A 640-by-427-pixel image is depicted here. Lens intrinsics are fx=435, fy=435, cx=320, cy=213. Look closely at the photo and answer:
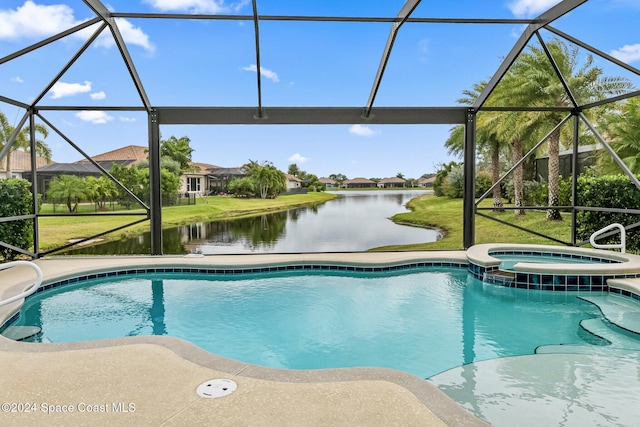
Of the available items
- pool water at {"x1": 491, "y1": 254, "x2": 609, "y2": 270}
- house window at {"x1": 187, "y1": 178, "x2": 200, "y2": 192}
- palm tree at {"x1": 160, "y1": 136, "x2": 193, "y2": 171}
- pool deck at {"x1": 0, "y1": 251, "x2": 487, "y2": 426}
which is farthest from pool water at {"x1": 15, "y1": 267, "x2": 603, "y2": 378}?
palm tree at {"x1": 160, "y1": 136, "x2": 193, "y2": 171}

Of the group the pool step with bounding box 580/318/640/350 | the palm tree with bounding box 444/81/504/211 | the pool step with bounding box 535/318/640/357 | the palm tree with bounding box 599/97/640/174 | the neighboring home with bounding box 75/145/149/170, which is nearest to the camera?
the pool step with bounding box 535/318/640/357

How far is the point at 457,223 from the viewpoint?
60.4 feet

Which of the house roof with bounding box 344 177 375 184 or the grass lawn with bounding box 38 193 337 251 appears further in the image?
the house roof with bounding box 344 177 375 184

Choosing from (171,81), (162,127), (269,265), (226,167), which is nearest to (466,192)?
(269,265)

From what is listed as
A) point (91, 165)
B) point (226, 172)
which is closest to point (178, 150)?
point (226, 172)

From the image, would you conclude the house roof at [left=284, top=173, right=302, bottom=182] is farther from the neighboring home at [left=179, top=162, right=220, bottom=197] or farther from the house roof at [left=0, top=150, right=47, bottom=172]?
the house roof at [left=0, top=150, right=47, bottom=172]

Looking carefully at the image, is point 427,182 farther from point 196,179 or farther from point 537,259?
point 537,259

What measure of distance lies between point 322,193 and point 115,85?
32.8 feet

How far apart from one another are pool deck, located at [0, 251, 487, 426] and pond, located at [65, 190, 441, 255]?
1243 cm

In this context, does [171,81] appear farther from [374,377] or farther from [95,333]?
Answer: [374,377]

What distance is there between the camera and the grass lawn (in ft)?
55.4

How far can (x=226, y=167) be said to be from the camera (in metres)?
19.9

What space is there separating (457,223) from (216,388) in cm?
1708

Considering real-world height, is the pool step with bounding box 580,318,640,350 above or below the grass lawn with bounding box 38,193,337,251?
below
